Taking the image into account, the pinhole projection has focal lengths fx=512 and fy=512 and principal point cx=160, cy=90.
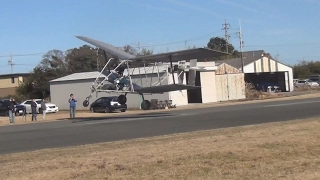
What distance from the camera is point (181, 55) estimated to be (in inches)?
1281

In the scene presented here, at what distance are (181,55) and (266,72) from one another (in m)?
46.1

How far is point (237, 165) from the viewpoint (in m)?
9.27

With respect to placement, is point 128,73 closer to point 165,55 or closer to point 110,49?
point 165,55

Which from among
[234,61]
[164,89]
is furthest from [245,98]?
[164,89]

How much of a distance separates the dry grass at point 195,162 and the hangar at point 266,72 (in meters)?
60.4

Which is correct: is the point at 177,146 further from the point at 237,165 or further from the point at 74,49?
the point at 74,49

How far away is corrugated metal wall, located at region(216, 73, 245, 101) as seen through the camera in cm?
6006

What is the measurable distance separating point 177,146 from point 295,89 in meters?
69.1

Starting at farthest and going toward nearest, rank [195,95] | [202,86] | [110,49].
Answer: [195,95] → [202,86] → [110,49]

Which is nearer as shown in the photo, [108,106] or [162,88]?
[162,88]

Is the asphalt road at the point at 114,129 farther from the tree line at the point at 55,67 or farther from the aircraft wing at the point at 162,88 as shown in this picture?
the tree line at the point at 55,67

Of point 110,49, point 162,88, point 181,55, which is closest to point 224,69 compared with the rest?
point 110,49

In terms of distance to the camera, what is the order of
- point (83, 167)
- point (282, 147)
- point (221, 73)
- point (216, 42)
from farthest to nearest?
point (216, 42)
point (221, 73)
point (282, 147)
point (83, 167)

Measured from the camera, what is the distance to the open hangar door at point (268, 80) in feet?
253
